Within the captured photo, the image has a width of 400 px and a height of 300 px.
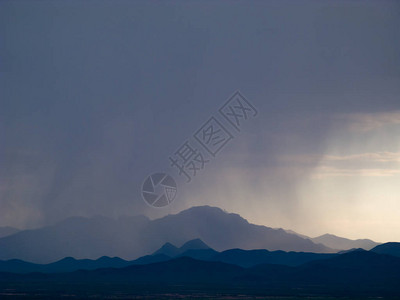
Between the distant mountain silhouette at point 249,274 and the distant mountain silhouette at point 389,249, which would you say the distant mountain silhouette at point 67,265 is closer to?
the distant mountain silhouette at point 249,274

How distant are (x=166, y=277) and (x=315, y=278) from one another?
1220 inches

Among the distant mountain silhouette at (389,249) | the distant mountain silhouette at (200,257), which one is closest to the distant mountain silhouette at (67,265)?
the distant mountain silhouette at (200,257)

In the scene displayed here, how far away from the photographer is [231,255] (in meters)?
150

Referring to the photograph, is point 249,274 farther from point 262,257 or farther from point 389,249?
point 262,257

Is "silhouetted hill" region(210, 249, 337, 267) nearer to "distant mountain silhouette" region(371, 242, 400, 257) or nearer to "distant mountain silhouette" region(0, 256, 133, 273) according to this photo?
"distant mountain silhouette" region(371, 242, 400, 257)

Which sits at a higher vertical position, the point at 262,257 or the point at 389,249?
the point at 262,257

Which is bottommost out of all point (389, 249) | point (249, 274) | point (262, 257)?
point (249, 274)

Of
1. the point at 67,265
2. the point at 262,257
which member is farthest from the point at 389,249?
the point at 67,265

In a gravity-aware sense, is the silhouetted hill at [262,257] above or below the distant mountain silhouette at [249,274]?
above

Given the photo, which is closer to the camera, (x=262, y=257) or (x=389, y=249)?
(x=389, y=249)

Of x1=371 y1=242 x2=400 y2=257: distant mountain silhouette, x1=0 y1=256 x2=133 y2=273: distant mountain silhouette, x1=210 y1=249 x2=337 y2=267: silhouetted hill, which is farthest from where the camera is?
x1=0 y1=256 x2=133 y2=273: distant mountain silhouette

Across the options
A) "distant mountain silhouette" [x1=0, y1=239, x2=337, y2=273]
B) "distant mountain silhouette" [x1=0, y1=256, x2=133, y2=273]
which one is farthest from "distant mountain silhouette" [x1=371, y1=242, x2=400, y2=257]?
"distant mountain silhouette" [x1=0, y1=256, x2=133, y2=273]

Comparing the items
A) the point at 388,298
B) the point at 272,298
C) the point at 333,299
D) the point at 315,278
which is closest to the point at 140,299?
the point at 272,298

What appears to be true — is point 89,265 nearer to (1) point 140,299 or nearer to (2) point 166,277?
(2) point 166,277
